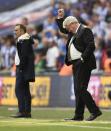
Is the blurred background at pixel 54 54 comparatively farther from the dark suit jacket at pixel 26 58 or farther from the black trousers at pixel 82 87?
the black trousers at pixel 82 87

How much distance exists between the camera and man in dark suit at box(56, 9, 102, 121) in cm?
1395

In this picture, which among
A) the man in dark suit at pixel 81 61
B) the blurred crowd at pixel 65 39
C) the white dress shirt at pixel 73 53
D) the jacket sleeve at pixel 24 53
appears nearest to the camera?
the man in dark suit at pixel 81 61

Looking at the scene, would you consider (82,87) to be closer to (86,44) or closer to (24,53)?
(86,44)

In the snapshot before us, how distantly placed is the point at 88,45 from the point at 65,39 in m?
11.2

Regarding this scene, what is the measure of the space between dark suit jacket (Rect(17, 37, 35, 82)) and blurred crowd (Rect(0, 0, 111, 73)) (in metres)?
6.88

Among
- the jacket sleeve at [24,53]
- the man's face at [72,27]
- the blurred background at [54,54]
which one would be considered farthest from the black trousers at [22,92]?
the man's face at [72,27]

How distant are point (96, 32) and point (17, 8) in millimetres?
8885

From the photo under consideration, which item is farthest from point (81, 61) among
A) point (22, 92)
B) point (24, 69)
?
point (22, 92)

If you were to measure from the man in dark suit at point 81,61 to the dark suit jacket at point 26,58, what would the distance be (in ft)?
5.21

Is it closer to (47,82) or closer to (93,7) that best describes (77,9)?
(93,7)

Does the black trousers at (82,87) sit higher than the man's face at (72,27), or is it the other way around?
the man's face at (72,27)

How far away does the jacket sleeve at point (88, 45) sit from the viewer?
1380 cm

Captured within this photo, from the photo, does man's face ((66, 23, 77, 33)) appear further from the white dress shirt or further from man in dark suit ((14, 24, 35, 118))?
man in dark suit ((14, 24, 35, 118))

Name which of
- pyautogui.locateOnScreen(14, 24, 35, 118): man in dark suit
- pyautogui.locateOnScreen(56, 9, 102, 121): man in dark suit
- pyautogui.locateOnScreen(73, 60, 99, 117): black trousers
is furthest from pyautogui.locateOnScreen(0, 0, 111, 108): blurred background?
pyautogui.locateOnScreen(73, 60, 99, 117): black trousers
